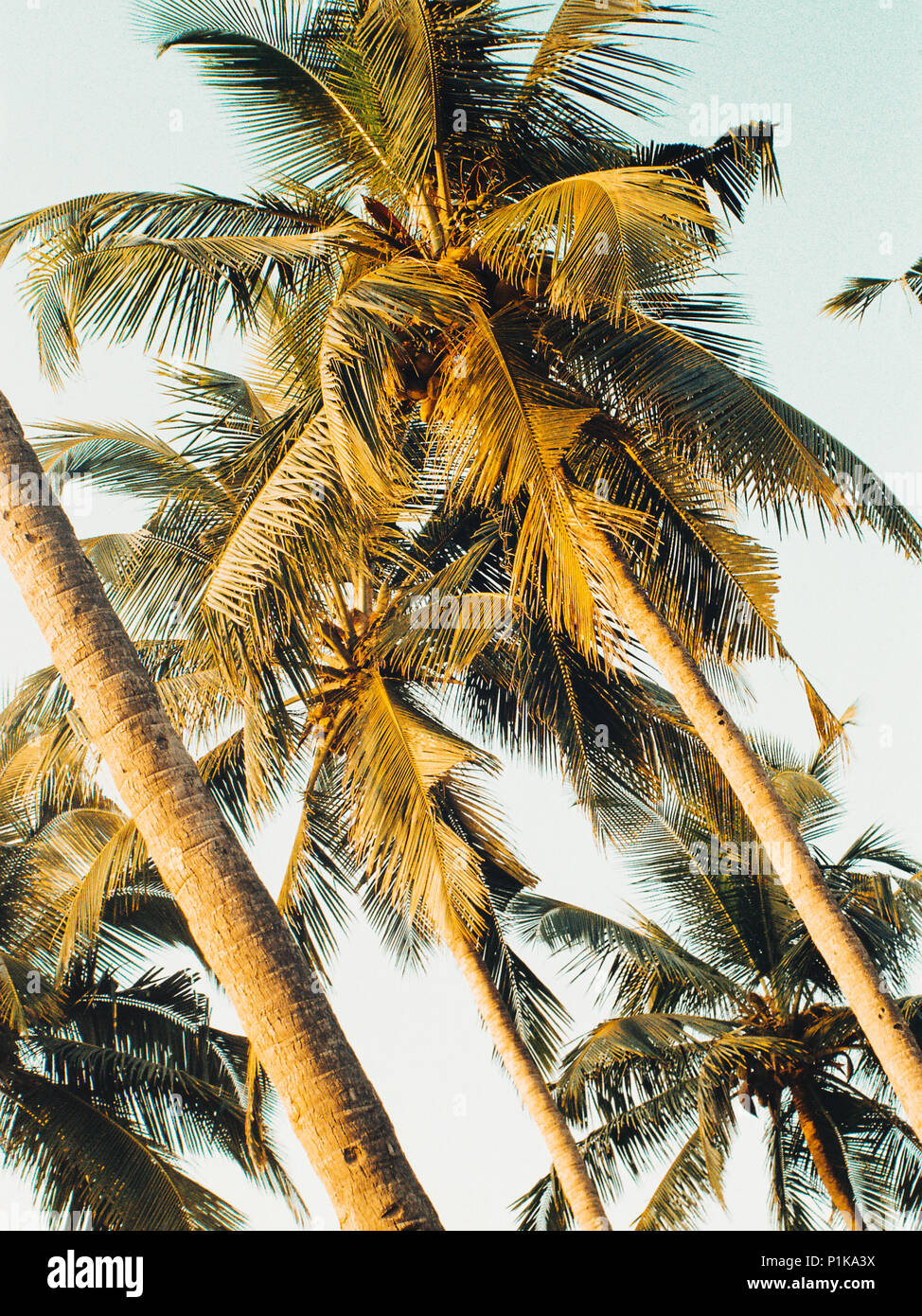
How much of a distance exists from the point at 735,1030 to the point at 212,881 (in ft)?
32.7

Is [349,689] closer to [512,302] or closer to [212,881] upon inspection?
[512,302]

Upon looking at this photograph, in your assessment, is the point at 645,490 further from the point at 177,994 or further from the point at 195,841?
the point at 177,994

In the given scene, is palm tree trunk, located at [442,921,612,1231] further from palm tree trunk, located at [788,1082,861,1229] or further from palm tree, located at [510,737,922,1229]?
palm tree trunk, located at [788,1082,861,1229]

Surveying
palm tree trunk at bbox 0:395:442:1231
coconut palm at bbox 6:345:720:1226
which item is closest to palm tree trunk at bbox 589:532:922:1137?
coconut palm at bbox 6:345:720:1226

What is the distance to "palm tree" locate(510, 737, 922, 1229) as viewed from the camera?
11820 mm

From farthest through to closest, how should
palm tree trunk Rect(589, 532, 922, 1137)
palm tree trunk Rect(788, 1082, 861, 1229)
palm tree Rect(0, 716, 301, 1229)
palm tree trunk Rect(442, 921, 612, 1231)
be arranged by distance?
palm tree trunk Rect(788, 1082, 861, 1229) < palm tree Rect(0, 716, 301, 1229) < palm tree trunk Rect(442, 921, 612, 1231) < palm tree trunk Rect(589, 532, 922, 1137)

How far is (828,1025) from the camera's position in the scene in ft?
42.1

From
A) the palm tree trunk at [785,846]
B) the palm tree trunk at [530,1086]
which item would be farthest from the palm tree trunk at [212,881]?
the palm tree trunk at [530,1086]

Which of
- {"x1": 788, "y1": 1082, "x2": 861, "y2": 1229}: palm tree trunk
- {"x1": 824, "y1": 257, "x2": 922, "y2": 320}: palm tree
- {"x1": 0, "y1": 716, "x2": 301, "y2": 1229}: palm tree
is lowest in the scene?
{"x1": 788, "y1": 1082, "x2": 861, "y2": 1229}: palm tree trunk

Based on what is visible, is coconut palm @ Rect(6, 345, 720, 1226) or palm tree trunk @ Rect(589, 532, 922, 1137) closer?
palm tree trunk @ Rect(589, 532, 922, 1137)

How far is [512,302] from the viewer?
28.7ft

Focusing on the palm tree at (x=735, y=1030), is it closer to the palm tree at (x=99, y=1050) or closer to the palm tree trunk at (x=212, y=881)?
the palm tree at (x=99, y=1050)

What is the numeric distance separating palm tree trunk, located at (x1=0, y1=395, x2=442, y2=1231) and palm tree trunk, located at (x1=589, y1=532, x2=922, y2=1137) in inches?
152
